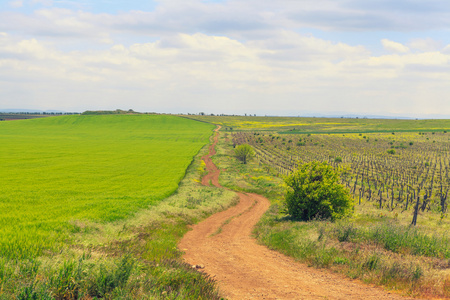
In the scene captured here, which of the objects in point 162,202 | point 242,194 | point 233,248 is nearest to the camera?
point 233,248

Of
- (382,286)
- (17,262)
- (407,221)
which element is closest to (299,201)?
(407,221)

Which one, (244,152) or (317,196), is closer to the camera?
(317,196)

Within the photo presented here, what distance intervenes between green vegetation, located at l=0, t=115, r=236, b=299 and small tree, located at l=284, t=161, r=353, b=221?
9.37 metres

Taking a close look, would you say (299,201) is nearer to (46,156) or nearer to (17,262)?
(17,262)

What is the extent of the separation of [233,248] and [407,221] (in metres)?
17.6

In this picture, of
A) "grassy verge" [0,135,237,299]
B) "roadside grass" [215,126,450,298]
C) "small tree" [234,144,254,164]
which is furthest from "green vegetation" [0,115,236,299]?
"small tree" [234,144,254,164]

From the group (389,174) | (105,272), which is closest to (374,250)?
(105,272)

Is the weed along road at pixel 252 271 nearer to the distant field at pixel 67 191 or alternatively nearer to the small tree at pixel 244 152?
the distant field at pixel 67 191

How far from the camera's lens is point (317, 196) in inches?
970

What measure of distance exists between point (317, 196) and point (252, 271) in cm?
1140

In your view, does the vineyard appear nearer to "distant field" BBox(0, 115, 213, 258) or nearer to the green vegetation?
the green vegetation

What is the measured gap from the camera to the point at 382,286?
1306 cm

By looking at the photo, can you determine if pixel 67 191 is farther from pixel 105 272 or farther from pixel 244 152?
pixel 244 152

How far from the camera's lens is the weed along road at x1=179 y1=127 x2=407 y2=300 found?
12688 mm
